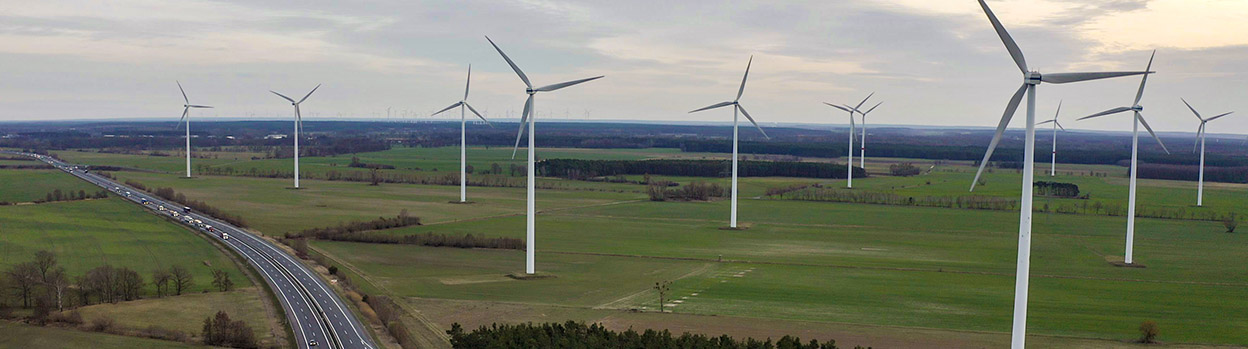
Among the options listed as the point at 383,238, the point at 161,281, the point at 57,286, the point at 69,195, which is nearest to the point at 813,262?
the point at 383,238

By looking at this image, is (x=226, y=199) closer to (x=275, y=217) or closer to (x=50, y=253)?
(x=275, y=217)

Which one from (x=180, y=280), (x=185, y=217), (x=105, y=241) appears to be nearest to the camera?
(x=180, y=280)

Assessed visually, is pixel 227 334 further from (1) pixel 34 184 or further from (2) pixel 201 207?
(1) pixel 34 184

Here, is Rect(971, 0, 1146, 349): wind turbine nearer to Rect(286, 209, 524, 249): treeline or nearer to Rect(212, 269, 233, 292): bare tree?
Rect(212, 269, 233, 292): bare tree

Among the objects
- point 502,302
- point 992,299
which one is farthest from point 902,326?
point 502,302

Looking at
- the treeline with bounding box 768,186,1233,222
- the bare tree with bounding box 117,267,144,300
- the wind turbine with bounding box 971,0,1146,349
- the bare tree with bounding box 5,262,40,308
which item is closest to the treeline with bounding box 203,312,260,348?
the bare tree with bounding box 117,267,144,300

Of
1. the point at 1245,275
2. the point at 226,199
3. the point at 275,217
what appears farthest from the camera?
the point at 226,199
